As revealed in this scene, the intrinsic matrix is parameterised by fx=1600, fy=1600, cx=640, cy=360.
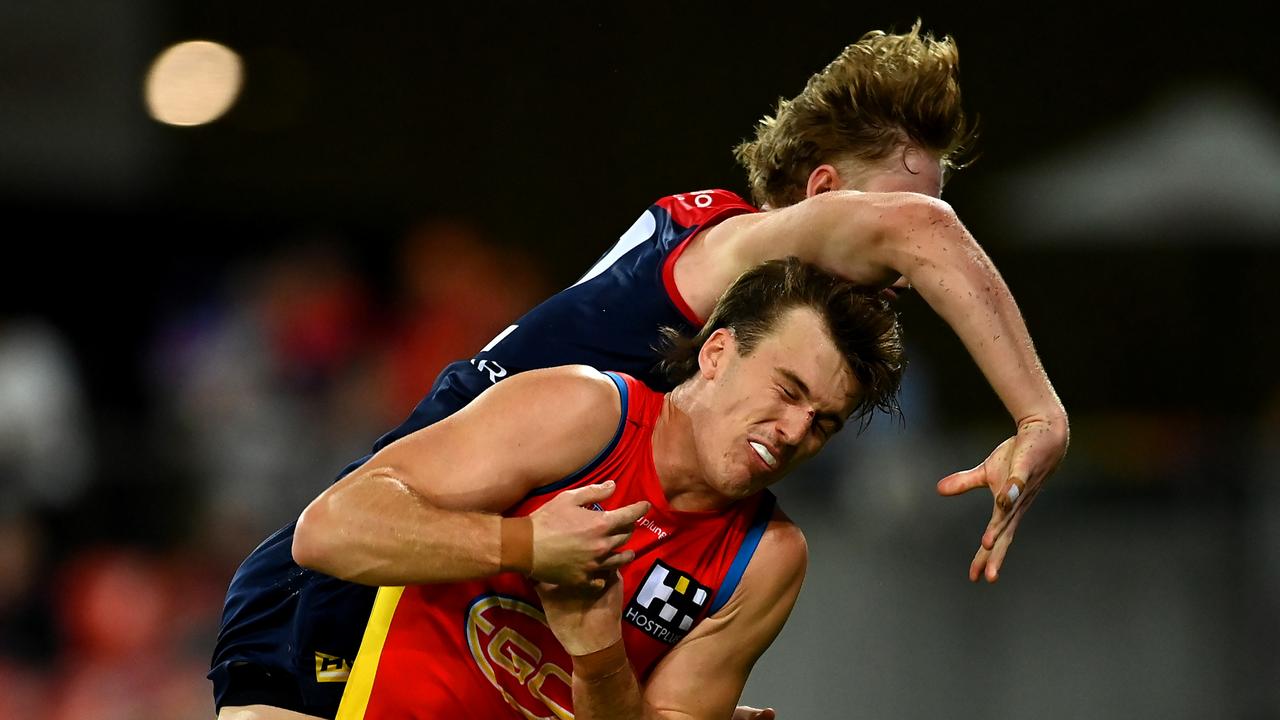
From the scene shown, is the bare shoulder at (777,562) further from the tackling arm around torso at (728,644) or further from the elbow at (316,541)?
the elbow at (316,541)

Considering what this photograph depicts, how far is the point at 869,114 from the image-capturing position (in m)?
3.60

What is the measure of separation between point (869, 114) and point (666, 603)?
1201 millimetres

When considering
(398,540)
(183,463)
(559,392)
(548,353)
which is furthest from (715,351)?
(183,463)

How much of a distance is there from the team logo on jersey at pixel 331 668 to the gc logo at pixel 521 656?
0.44 meters

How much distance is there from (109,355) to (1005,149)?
22.3 feet

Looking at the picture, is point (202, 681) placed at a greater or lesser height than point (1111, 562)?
greater

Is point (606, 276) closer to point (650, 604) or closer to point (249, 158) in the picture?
point (650, 604)

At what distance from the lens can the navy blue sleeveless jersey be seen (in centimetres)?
345

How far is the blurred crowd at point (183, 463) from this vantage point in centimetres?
752

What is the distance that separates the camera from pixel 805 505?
7316mm

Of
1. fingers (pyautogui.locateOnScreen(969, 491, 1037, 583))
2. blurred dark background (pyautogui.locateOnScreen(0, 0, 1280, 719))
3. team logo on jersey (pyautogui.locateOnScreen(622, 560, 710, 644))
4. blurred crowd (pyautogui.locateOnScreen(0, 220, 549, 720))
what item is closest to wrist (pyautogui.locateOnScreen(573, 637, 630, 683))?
team logo on jersey (pyautogui.locateOnScreen(622, 560, 710, 644))

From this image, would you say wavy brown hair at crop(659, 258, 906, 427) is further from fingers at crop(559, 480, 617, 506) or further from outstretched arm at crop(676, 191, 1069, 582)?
fingers at crop(559, 480, 617, 506)

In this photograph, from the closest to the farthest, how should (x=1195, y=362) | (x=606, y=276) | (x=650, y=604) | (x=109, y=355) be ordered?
(x=650, y=604)
(x=606, y=276)
(x=109, y=355)
(x=1195, y=362)

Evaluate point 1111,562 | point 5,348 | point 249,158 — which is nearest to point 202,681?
point 5,348
